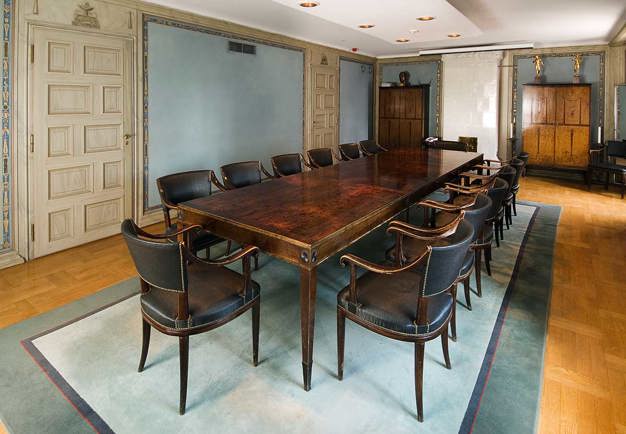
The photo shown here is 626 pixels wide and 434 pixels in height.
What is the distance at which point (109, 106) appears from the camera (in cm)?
404

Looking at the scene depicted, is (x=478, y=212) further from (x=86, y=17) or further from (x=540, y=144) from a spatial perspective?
(x=540, y=144)

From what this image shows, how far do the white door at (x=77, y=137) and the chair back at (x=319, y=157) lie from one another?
1.89 metres

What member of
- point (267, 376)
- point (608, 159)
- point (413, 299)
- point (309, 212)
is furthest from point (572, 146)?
point (267, 376)

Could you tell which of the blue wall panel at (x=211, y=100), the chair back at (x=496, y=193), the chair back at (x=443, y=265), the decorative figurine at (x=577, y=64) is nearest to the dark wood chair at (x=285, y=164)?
the blue wall panel at (x=211, y=100)

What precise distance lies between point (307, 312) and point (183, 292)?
21.4 inches

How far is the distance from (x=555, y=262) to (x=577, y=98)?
4.82 m

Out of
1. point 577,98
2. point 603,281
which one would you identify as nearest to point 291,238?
point 603,281

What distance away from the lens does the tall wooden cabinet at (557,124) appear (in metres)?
6.99

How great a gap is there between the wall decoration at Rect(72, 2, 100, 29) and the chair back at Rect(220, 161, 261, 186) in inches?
73.7

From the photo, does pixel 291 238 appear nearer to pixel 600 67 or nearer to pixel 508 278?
pixel 508 278

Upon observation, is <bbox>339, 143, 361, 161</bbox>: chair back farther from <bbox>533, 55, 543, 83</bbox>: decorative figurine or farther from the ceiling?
<bbox>533, 55, 543, 83</bbox>: decorative figurine

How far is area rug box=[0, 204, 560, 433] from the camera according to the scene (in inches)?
68.2

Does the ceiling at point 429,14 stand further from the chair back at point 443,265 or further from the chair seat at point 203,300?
the chair back at point 443,265

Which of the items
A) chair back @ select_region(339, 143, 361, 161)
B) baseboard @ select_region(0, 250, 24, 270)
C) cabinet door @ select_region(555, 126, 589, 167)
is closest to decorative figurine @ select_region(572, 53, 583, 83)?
cabinet door @ select_region(555, 126, 589, 167)
